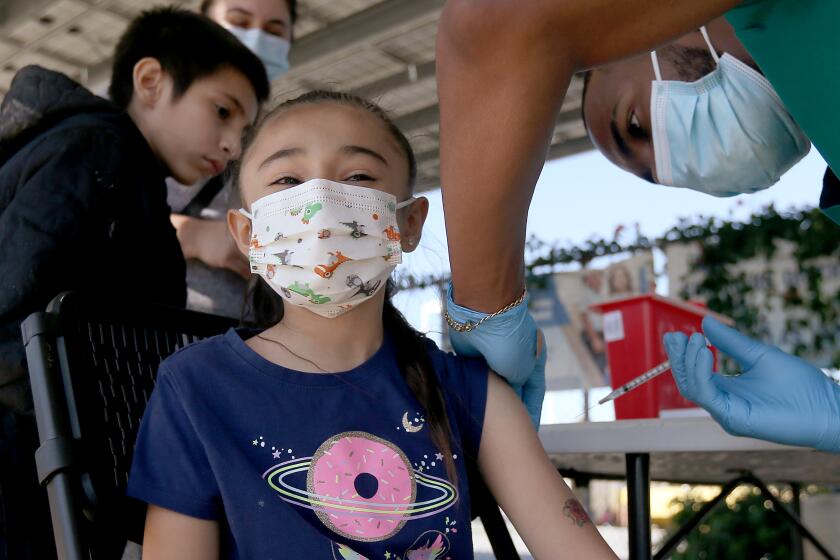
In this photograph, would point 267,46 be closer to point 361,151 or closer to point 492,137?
point 361,151

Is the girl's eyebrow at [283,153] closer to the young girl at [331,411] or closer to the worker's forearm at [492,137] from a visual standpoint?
the young girl at [331,411]

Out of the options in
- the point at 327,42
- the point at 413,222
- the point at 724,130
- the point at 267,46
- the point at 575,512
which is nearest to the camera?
the point at 575,512

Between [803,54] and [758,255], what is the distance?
3603 mm

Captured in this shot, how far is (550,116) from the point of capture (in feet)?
3.00

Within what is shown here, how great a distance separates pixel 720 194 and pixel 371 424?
37.3 inches

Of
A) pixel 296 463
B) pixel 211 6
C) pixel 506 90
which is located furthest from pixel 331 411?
pixel 211 6

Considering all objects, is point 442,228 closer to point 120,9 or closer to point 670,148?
point 670,148

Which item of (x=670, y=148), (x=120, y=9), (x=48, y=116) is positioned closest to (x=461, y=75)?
(x=670, y=148)

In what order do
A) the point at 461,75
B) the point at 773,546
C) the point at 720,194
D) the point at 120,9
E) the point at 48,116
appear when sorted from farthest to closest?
the point at 120,9 < the point at 773,546 < the point at 720,194 < the point at 48,116 < the point at 461,75

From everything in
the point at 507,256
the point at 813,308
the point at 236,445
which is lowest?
the point at 236,445

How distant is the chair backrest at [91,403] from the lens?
947mm

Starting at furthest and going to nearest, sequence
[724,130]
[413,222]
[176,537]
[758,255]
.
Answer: [758,255], [724,130], [413,222], [176,537]

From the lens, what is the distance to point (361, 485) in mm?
1051

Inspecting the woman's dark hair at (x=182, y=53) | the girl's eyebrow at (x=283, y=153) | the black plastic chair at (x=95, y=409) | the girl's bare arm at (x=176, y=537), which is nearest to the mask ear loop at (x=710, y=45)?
the girl's eyebrow at (x=283, y=153)
